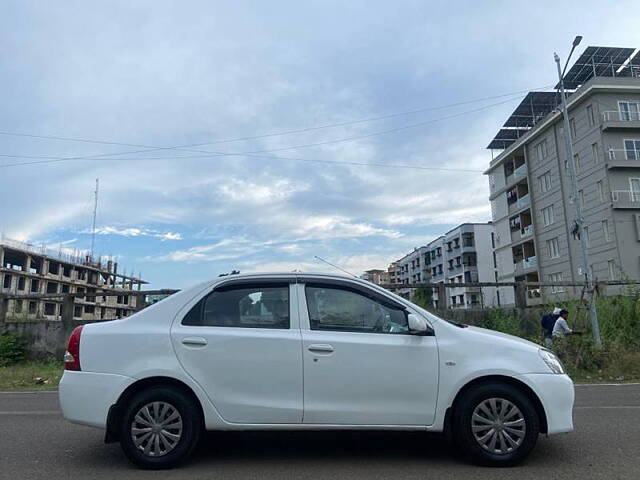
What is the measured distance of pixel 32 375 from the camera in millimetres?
12852

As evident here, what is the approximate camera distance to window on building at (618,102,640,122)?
37.7 metres

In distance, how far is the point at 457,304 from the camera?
1520cm

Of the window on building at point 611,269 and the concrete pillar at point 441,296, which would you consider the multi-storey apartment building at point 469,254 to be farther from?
the concrete pillar at point 441,296

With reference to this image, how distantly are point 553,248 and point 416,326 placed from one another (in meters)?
44.3

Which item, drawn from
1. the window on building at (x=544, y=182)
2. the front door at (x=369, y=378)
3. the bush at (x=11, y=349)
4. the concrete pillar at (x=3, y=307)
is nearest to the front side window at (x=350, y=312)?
the front door at (x=369, y=378)

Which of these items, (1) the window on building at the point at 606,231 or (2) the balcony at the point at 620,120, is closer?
(2) the balcony at the point at 620,120

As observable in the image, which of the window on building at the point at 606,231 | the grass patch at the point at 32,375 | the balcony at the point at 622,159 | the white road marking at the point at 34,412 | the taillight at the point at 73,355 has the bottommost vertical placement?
the white road marking at the point at 34,412

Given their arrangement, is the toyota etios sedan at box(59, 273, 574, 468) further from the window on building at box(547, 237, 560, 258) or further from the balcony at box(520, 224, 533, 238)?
the balcony at box(520, 224, 533, 238)

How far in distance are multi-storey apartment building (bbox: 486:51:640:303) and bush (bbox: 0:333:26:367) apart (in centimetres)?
2676

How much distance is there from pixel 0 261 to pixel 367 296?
266 ft

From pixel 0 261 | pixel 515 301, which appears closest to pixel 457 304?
pixel 515 301

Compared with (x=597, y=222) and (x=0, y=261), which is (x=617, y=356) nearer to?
(x=597, y=222)

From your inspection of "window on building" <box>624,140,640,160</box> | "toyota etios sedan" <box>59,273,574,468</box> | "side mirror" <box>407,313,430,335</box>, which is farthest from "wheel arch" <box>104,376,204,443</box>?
"window on building" <box>624,140,640,160</box>

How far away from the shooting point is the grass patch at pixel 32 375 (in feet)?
38.6
